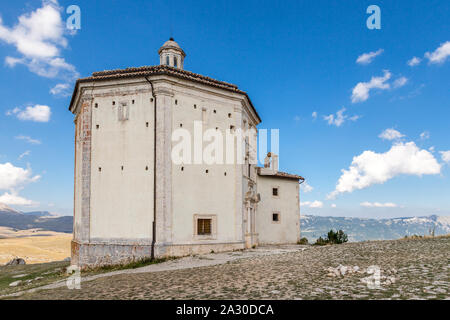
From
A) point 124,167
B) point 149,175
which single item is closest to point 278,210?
point 149,175

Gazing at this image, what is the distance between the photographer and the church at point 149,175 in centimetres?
1934

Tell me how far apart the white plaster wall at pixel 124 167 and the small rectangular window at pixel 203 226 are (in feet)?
9.73

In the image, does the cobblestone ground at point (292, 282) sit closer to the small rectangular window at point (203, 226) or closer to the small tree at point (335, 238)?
the small rectangular window at point (203, 226)

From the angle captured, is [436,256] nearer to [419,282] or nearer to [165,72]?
[419,282]

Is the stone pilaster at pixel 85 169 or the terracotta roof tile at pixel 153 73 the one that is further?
the terracotta roof tile at pixel 153 73

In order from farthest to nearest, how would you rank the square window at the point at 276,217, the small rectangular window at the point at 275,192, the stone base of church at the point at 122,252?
1. the small rectangular window at the point at 275,192
2. the square window at the point at 276,217
3. the stone base of church at the point at 122,252

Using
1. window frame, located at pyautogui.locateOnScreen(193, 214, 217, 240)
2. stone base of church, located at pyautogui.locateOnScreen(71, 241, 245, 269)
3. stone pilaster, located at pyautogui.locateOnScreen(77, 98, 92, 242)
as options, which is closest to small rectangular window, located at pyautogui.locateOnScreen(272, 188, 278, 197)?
window frame, located at pyautogui.locateOnScreen(193, 214, 217, 240)

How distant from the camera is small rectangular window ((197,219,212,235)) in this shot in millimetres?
20453

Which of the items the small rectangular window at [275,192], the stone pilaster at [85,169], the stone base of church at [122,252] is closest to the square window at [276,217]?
the small rectangular window at [275,192]

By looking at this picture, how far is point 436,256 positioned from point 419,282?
5335 mm

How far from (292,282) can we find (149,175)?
12.1 meters

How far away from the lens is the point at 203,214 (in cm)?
2059
